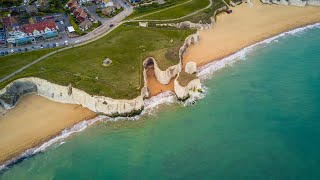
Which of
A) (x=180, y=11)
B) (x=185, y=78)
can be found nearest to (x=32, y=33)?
(x=180, y=11)

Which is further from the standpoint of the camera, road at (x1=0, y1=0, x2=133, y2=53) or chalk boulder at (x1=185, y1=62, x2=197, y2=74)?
road at (x1=0, y1=0, x2=133, y2=53)

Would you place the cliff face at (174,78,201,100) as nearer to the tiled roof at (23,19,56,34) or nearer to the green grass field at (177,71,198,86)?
the green grass field at (177,71,198,86)

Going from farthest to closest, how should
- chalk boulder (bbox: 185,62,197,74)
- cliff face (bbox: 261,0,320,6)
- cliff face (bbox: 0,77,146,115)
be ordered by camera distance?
cliff face (bbox: 261,0,320,6) < chalk boulder (bbox: 185,62,197,74) < cliff face (bbox: 0,77,146,115)

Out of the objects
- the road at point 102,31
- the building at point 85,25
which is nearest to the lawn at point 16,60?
the road at point 102,31

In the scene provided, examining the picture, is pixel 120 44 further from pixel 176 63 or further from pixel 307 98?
pixel 307 98

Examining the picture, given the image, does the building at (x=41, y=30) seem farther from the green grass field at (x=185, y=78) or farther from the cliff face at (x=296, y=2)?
the cliff face at (x=296, y=2)

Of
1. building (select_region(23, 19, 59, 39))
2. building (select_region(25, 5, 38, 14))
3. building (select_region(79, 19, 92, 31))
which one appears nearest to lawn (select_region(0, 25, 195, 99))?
building (select_region(79, 19, 92, 31))
